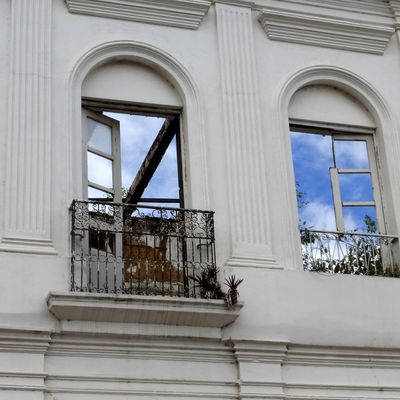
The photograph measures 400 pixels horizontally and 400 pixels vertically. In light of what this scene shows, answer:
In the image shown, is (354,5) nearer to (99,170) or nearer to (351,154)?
(351,154)

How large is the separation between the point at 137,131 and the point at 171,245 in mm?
1597

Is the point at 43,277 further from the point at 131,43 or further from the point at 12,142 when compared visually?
the point at 131,43

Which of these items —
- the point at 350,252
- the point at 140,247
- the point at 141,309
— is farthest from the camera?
the point at 350,252

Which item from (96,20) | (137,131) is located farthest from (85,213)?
(96,20)

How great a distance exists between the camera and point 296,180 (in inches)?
453

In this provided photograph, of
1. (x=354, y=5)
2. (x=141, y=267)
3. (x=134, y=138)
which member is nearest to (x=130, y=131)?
(x=134, y=138)

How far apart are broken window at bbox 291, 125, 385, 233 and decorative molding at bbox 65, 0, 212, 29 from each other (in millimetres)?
1817

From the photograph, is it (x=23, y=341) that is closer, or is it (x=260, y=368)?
(x=23, y=341)

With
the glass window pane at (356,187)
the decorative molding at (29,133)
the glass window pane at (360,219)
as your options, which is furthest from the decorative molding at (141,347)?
the glass window pane at (356,187)

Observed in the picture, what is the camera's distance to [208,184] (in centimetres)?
1066

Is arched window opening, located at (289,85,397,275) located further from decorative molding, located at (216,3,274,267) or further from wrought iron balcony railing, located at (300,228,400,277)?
decorative molding, located at (216,3,274,267)

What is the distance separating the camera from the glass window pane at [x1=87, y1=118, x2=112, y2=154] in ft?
35.6

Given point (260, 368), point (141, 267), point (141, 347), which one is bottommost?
point (260, 368)

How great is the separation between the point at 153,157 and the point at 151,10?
5.72 feet
